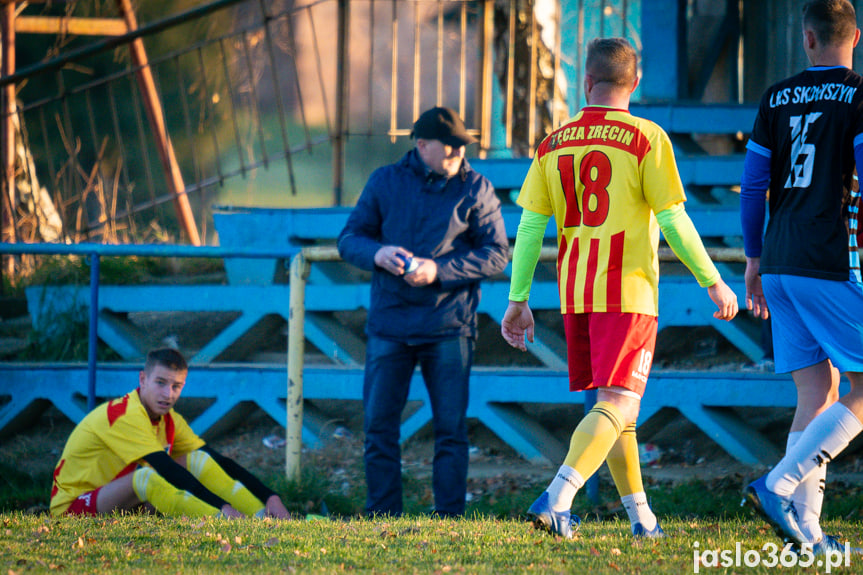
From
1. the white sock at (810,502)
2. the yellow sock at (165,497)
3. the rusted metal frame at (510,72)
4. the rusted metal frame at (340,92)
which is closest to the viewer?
the white sock at (810,502)

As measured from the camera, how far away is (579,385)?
3.73 m

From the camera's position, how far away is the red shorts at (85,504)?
4898 millimetres

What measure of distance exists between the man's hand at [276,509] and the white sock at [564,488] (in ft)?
6.77

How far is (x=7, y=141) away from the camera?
396 inches

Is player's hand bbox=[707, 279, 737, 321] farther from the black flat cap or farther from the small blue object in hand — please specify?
the black flat cap

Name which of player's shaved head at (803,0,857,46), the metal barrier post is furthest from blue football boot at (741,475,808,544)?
the metal barrier post

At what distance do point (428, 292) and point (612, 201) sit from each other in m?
1.48

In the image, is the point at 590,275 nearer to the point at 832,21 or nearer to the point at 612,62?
the point at 612,62

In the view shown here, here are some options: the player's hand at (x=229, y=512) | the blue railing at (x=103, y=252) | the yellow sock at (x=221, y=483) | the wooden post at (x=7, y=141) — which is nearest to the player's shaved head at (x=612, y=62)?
the blue railing at (x=103, y=252)

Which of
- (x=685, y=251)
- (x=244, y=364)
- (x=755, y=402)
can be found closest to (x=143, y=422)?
(x=244, y=364)

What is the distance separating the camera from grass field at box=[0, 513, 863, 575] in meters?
3.22

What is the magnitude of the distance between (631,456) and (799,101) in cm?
150

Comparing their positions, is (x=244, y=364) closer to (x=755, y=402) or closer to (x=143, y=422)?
(x=143, y=422)

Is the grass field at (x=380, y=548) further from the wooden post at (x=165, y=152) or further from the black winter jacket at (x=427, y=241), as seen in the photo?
the wooden post at (x=165, y=152)
